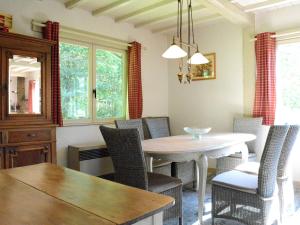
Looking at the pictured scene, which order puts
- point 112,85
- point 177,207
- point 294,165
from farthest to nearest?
1. point 112,85
2. point 294,165
3. point 177,207

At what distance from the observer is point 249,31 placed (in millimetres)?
4004

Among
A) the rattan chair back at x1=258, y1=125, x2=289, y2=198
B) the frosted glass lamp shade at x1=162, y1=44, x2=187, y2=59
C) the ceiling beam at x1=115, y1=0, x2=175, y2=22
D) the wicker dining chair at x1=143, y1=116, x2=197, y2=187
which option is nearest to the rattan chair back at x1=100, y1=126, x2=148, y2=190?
the rattan chair back at x1=258, y1=125, x2=289, y2=198

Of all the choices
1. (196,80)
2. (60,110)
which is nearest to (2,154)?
(60,110)

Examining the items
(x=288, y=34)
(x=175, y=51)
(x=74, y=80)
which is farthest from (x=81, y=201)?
(x=288, y=34)

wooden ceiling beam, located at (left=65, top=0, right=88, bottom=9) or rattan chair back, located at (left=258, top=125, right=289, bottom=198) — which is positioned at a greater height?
wooden ceiling beam, located at (left=65, top=0, right=88, bottom=9)

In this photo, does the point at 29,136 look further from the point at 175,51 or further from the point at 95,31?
the point at 95,31

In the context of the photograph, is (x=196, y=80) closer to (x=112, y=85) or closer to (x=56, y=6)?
(x=112, y=85)

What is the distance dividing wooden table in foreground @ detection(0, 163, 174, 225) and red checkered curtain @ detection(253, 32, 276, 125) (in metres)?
3.12

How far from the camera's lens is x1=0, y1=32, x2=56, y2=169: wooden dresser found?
2711 mm

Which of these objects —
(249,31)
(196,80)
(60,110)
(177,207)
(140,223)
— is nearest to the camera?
(140,223)

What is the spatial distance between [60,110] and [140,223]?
271 cm

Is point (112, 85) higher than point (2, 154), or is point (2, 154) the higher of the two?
point (112, 85)

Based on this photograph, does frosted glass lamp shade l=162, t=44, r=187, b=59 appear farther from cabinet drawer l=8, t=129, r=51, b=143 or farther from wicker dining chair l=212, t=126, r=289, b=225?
cabinet drawer l=8, t=129, r=51, b=143

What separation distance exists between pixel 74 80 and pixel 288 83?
2958 mm
